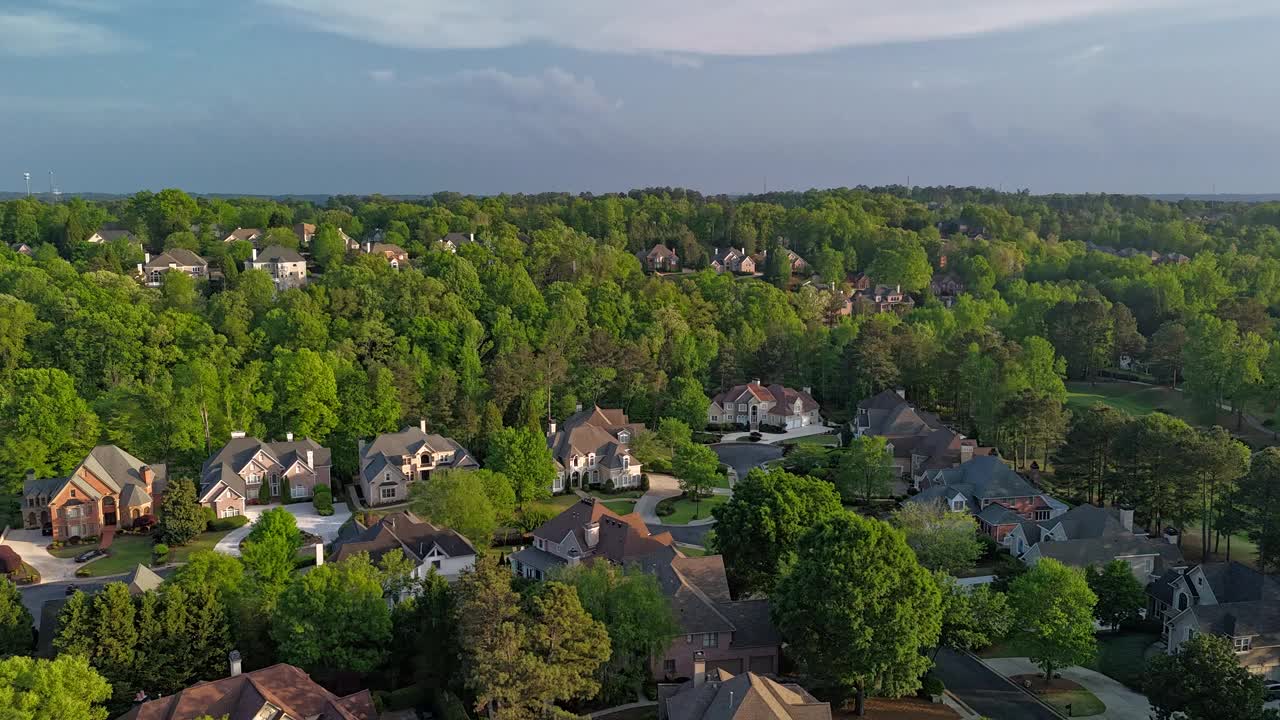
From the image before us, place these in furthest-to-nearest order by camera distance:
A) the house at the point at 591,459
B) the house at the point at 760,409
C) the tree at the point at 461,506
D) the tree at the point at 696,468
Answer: the house at the point at 760,409
the house at the point at 591,459
the tree at the point at 696,468
the tree at the point at 461,506

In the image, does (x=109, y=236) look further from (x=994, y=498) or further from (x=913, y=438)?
(x=994, y=498)

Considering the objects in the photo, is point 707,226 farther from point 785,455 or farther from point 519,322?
point 785,455

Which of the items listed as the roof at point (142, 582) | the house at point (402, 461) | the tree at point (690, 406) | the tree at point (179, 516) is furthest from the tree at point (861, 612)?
the tree at point (690, 406)

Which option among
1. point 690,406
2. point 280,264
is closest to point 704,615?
point 690,406

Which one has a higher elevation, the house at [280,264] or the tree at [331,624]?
the house at [280,264]

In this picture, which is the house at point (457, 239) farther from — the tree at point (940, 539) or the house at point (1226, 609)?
the house at point (1226, 609)

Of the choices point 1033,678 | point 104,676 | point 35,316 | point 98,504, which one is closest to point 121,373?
point 35,316

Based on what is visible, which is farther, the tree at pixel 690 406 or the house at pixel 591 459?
the tree at pixel 690 406

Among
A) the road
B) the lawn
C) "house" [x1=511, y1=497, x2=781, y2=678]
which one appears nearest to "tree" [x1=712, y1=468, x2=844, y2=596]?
"house" [x1=511, y1=497, x2=781, y2=678]
